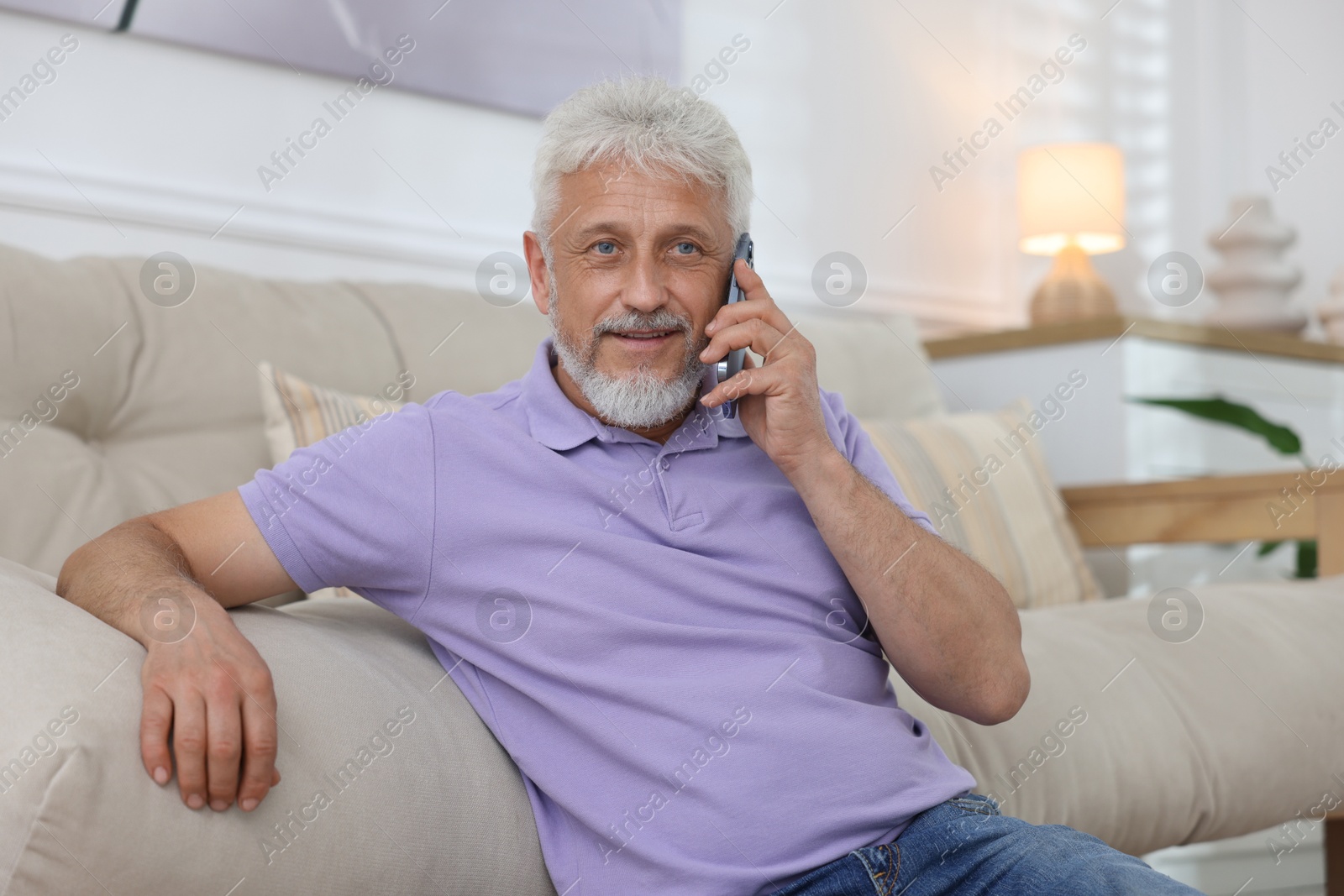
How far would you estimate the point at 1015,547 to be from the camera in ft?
6.56

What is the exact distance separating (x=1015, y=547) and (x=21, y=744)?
161 cm

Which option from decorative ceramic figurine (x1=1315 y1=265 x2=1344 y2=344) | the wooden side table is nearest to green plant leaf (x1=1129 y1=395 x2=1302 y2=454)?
the wooden side table

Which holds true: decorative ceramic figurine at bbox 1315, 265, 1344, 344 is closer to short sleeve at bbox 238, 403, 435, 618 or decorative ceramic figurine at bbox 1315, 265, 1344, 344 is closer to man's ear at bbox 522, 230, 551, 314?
man's ear at bbox 522, 230, 551, 314

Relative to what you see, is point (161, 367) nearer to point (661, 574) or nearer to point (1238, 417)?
point (661, 574)

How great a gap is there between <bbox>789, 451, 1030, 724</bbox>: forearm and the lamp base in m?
1.82

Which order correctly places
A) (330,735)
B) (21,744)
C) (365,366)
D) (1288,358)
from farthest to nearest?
(1288,358)
(365,366)
(330,735)
(21,744)

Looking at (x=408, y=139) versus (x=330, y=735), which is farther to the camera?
(x=408, y=139)

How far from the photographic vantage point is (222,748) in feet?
2.51

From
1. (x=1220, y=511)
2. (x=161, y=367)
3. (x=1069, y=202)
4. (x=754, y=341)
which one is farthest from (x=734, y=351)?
(x=1069, y=202)

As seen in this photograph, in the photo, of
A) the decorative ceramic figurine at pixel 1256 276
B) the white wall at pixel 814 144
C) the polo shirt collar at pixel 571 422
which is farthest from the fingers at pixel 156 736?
the decorative ceramic figurine at pixel 1256 276

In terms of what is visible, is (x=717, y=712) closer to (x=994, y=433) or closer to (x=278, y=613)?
(x=278, y=613)

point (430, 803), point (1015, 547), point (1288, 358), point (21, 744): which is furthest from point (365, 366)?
point (1288, 358)

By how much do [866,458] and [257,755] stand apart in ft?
2.07

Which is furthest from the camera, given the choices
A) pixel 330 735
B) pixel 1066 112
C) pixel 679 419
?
pixel 1066 112
